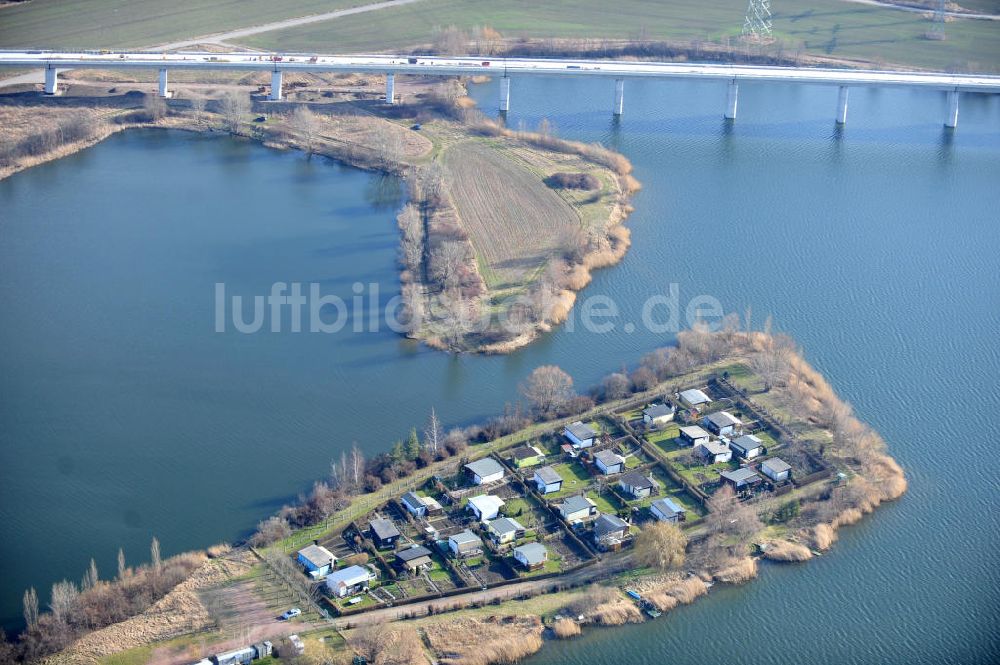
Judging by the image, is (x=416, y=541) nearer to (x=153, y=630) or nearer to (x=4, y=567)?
(x=153, y=630)

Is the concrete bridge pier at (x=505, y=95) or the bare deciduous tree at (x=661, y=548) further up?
the concrete bridge pier at (x=505, y=95)

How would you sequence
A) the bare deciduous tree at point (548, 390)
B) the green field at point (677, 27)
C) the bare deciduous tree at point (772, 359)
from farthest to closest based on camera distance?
the green field at point (677, 27), the bare deciduous tree at point (772, 359), the bare deciduous tree at point (548, 390)

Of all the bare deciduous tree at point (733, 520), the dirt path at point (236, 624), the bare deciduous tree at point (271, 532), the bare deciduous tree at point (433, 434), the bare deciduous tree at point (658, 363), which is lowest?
the dirt path at point (236, 624)

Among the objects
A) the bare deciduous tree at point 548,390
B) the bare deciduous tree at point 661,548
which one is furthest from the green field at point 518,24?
the bare deciduous tree at point 661,548

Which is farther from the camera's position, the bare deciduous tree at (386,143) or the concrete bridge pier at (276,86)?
the concrete bridge pier at (276,86)

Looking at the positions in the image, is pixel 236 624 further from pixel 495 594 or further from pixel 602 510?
pixel 602 510

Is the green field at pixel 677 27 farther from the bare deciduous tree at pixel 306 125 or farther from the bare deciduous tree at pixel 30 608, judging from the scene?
the bare deciduous tree at pixel 30 608
